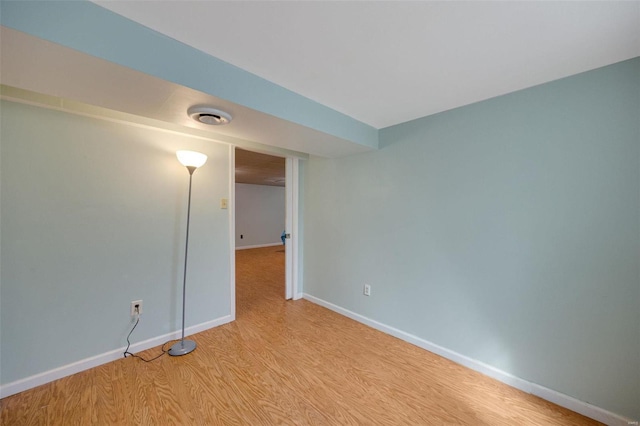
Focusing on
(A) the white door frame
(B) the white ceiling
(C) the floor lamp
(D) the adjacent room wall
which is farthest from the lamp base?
(D) the adjacent room wall

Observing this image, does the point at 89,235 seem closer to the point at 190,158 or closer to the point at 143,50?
the point at 190,158

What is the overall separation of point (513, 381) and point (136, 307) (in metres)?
3.07

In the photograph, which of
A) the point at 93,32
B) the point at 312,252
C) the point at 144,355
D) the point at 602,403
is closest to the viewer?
the point at 93,32

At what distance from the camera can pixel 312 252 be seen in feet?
11.1

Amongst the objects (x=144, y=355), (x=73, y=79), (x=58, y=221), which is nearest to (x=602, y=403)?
(x=144, y=355)

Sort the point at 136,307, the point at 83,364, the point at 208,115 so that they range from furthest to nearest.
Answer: the point at 136,307, the point at 83,364, the point at 208,115

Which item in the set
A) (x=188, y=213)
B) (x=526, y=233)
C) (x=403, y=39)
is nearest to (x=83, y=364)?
(x=188, y=213)

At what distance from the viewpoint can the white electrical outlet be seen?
6.86ft

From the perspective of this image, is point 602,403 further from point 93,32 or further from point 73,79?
point 73,79

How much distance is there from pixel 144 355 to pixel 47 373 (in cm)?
57

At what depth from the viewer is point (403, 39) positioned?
1.23m

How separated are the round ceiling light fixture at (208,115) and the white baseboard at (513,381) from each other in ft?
7.95

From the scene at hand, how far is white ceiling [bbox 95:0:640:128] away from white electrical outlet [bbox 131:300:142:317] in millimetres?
2082

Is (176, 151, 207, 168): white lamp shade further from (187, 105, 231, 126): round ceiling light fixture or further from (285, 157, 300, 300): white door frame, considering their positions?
(285, 157, 300, 300): white door frame
